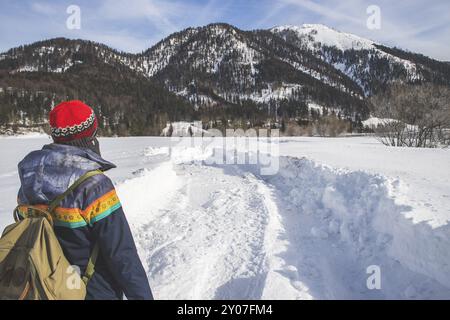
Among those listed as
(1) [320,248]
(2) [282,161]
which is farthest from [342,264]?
(2) [282,161]

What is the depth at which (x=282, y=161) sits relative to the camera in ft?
44.9

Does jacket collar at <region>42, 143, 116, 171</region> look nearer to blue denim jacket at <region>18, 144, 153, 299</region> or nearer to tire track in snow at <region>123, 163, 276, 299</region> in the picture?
blue denim jacket at <region>18, 144, 153, 299</region>

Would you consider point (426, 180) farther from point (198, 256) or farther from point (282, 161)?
point (282, 161)

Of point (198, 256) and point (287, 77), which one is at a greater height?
point (287, 77)

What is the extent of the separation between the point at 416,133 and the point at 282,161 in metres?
14.8

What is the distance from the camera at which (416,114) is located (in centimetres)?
2231

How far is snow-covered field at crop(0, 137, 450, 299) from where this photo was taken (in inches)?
155

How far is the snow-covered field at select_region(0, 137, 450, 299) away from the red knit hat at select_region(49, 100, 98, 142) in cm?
271

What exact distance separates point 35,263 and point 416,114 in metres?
25.5

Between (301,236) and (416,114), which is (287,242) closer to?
(301,236)

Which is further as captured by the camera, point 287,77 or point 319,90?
point 287,77

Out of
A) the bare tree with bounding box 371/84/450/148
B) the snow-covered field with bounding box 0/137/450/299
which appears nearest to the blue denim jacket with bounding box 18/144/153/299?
the snow-covered field with bounding box 0/137/450/299

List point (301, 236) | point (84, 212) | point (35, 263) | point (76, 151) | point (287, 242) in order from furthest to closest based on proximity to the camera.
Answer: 1. point (301, 236)
2. point (287, 242)
3. point (76, 151)
4. point (84, 212)
5. point (35, 263)

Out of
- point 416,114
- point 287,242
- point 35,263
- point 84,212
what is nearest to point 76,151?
point 84,212
